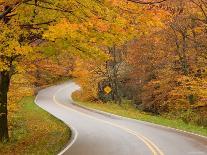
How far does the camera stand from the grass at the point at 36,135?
2017cm

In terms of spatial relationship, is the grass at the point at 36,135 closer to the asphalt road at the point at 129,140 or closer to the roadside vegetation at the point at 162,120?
the asphalt road at the point at 129,140

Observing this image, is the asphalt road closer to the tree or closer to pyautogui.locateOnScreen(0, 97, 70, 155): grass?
pyautogui.locateOnScreen(0, 97, 70, 155): grass

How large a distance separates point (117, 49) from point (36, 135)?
34056mm


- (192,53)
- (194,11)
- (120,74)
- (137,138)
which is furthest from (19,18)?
(120,74)

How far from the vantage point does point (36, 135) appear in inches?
1060

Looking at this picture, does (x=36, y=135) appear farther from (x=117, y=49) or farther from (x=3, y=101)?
(x=117, y=49)

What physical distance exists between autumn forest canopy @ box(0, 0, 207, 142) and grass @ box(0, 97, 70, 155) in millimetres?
1207

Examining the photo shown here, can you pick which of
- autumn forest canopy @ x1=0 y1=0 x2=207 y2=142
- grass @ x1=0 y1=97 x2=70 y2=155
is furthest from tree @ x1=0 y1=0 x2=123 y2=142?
grass @ x1=0 y1=97 x2=70 y2=155

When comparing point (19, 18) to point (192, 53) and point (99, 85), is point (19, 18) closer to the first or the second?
point (192, 53)

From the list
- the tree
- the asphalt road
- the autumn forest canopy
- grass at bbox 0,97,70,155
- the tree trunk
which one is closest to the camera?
the tree

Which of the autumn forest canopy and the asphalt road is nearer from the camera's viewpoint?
the autumn forest canopy

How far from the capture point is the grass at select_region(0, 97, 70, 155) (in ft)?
66.2

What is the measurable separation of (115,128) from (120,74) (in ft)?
92.9

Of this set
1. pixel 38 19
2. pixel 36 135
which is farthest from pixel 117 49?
pixel 38 19
